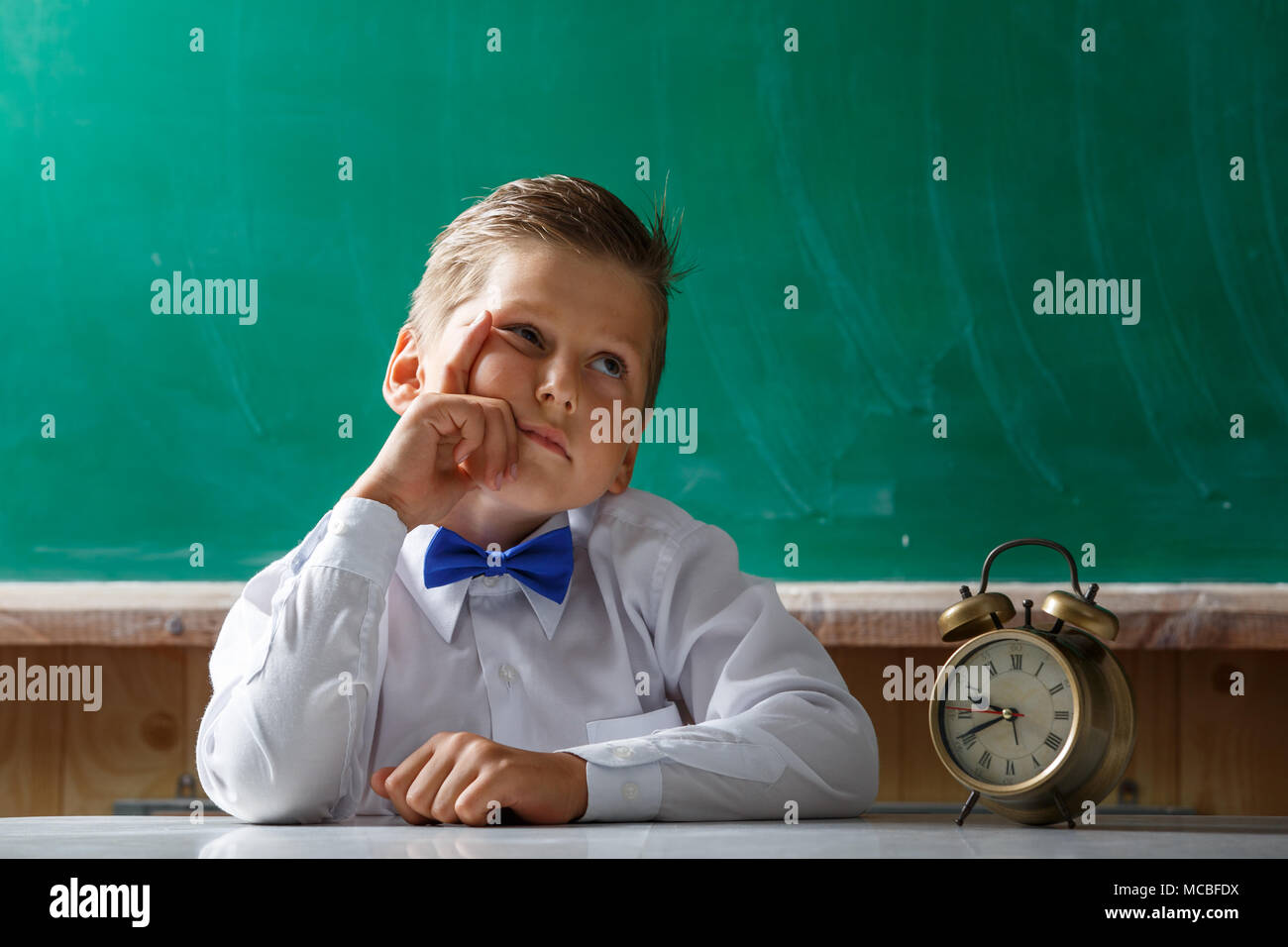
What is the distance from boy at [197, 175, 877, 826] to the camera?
1124 millimetres

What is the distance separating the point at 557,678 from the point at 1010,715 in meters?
0.53

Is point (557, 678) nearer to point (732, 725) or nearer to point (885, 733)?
point (732, 725)

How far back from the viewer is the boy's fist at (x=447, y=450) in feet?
4.10

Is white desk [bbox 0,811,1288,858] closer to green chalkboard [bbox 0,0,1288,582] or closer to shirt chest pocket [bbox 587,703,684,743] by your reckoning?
shirt chest pocket [bbox 587,703,684,743]

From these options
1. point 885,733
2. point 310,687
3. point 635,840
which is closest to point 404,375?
point 310,687

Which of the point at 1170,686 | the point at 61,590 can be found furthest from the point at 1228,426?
the point at 61,590

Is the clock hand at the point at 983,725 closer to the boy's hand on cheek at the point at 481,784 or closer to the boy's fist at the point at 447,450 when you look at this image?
the boy's hand on cheek at the point at 481,784

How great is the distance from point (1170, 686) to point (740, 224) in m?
1.10

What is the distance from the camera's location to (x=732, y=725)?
1.16 meters

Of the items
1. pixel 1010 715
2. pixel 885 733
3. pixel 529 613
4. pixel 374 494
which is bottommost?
pixel 885 733
